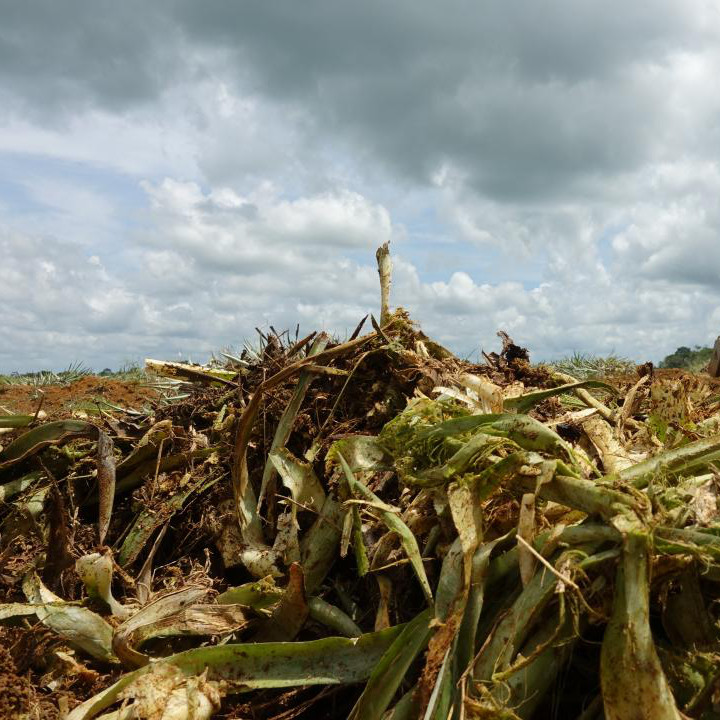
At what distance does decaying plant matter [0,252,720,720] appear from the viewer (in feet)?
5.91

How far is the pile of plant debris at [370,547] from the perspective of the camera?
1.80 m

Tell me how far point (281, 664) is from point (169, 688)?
0.31 metres

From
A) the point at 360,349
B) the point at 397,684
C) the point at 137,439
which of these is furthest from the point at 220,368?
the point at 397,684

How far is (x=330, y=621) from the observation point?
95.6 inches

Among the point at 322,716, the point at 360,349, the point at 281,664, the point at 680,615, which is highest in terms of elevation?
the point at 360,349

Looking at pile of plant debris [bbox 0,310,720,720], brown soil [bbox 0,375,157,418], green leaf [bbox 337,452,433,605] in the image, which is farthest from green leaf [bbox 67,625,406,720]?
brown soil [bbox 0,375,157,418]

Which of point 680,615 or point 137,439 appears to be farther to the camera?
point 137,439

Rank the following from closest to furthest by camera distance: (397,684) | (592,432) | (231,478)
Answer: (397,684) → (592,432) → (231,478)

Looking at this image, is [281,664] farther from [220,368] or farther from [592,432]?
[220,368]

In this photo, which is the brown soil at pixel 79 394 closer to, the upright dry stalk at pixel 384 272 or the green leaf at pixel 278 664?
the upright dry stalk at pixel 384 272

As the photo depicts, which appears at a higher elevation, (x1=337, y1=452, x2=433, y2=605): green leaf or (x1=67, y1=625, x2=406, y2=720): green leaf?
(x1=337, y1=452, x2=433, y2=605): green leaf

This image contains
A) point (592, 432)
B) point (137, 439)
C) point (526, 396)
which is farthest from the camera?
point (137, 439)

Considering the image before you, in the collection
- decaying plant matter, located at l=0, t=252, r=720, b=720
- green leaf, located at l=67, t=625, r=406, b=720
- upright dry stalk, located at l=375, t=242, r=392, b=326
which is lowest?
green leaf, located at l=67, t=625, r=406, b=720

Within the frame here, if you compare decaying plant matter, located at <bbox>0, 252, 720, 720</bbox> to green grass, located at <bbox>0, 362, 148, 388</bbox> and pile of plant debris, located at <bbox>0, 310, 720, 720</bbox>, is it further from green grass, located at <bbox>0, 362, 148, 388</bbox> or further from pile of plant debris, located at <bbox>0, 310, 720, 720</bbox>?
green grass, located at <bbox>0, 362, 148, 388</bbox>
